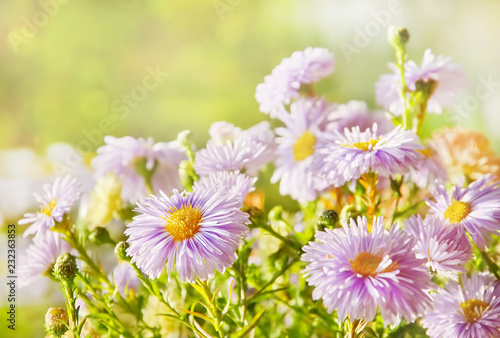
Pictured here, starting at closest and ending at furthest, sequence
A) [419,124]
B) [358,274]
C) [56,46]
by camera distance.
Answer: [358,274] → [419,124] → [56,46]

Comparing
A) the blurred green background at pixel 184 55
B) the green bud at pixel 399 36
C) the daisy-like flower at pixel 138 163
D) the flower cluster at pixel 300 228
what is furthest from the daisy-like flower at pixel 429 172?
the blurred green background at pixel 184 55

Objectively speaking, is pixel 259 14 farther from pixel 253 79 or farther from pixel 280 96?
pixel 280 96

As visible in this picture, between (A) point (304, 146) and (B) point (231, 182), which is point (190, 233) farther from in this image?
(A) point (304, 146)

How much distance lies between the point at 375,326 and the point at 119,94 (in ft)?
2.83

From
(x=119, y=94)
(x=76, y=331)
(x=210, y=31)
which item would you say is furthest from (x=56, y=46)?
(x=76, y=331)

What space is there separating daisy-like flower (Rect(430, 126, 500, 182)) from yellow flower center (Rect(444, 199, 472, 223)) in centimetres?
17

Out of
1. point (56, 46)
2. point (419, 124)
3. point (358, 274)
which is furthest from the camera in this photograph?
point (56, 46)

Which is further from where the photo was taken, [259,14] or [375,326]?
[259,14]

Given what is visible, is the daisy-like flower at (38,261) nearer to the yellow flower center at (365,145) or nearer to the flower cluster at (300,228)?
the flower cluster at (300,228)

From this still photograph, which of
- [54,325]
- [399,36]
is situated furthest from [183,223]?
[399,36]

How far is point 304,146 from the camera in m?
0.49

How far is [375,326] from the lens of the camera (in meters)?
0.39

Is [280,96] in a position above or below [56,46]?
below

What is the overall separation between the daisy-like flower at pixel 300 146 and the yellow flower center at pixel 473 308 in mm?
156
